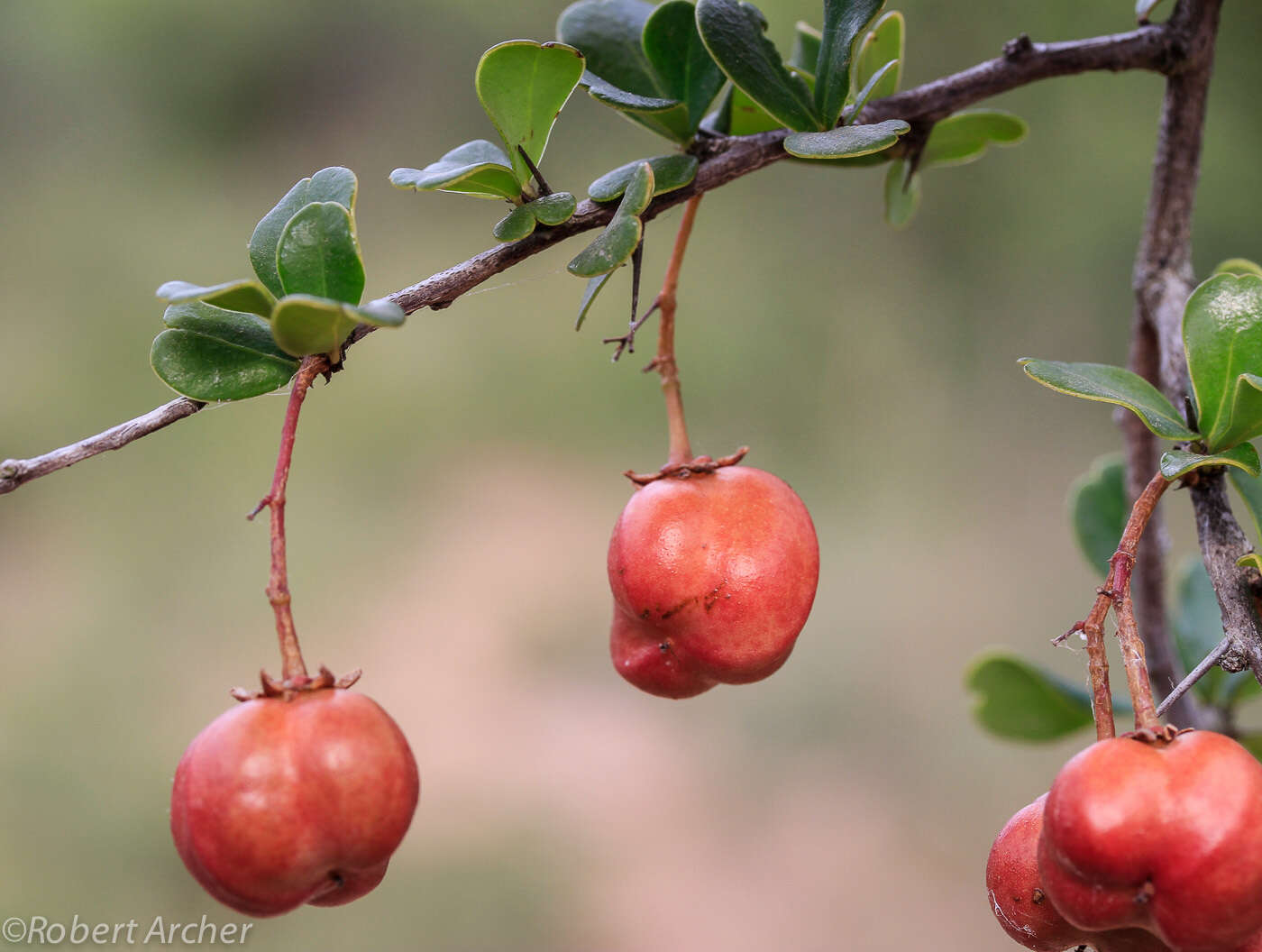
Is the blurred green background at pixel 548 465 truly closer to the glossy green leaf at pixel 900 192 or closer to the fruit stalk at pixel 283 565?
the glossy green leaf at pixel 900 192

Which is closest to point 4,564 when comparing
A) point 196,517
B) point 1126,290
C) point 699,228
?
point 196,517

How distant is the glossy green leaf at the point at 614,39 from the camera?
0.57m

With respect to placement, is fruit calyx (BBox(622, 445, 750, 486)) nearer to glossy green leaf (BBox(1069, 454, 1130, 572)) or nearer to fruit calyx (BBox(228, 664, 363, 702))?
fruit calyx (BBox(228, 664, 363, 702))

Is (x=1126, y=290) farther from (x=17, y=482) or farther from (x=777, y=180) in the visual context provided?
(x=17, y=482)

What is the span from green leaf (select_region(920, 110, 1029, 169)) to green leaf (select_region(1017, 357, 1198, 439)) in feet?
0.81

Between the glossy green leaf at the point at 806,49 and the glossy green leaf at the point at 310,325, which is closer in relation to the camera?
the glossy green leaf at the point at 310,325

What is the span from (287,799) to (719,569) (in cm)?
20

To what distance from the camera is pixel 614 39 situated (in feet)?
1.89

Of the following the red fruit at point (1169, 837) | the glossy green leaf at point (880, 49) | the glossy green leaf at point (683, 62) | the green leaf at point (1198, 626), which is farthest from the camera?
the green leaf at point (1198, 626)

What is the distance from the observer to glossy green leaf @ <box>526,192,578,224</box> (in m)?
0.47

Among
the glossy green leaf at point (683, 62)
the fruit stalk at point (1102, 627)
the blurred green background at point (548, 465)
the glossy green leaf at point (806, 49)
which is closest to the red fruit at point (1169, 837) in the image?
the fruit stalk at point (1102, 627)

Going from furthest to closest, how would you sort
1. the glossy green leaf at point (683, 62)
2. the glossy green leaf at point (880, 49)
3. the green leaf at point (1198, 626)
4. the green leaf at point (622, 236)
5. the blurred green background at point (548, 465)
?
1. the blurred green background at point (548, 465)
2. the green leaf at point (1198, 626)
3. the glossy green leaf at point (880, 49)
4. the glossy green leaf at point (683, 62)
5. the green leaf at point (622, 236)

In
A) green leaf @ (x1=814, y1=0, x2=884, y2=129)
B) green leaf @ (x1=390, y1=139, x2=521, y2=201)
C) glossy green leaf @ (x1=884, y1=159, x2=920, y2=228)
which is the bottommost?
glossy green leaf @ (x1=884, y1=159, x2=920, y2=228)

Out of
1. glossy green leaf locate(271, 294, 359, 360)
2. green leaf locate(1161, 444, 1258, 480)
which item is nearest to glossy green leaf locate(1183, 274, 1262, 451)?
green leaf locate(1161, 444, 1258, 480)
